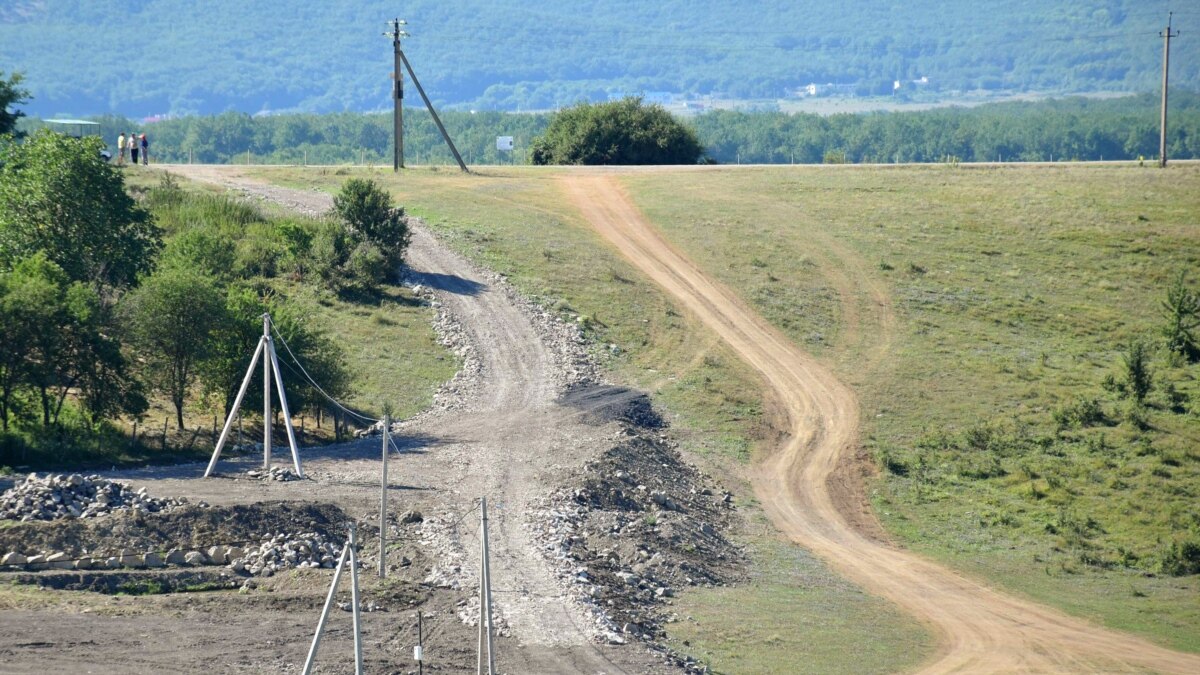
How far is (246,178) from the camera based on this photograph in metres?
62.0

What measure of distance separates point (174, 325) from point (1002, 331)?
26399 millimetres

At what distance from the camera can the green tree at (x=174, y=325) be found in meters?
32.2

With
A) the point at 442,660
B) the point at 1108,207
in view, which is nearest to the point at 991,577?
the point at 442,660

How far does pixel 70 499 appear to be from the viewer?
2505 cm

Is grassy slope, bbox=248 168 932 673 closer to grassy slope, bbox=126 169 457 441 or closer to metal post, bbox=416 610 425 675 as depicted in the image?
metal post, bbox=416 610 425 675

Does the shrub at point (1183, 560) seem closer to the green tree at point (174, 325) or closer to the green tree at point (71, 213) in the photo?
the green tree at point (174, 325)

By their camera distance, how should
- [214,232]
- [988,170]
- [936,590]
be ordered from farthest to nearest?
1. [988,170]
2. [214,232]
3. [936,590]

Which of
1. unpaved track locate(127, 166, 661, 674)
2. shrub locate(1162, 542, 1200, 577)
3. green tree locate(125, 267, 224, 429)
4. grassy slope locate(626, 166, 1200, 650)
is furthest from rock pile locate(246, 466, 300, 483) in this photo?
shrub locate(1162, 542, 1200, 577)

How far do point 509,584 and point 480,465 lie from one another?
25.1 ft

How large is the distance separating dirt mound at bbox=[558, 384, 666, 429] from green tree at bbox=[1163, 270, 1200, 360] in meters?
18.0

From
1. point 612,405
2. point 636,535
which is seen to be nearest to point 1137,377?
point 612,405

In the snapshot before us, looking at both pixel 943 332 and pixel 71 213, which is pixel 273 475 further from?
pixel 943 332

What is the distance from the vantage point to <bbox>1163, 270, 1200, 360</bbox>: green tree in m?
45.0

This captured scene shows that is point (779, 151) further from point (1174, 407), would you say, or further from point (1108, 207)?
point (1174, 407)
